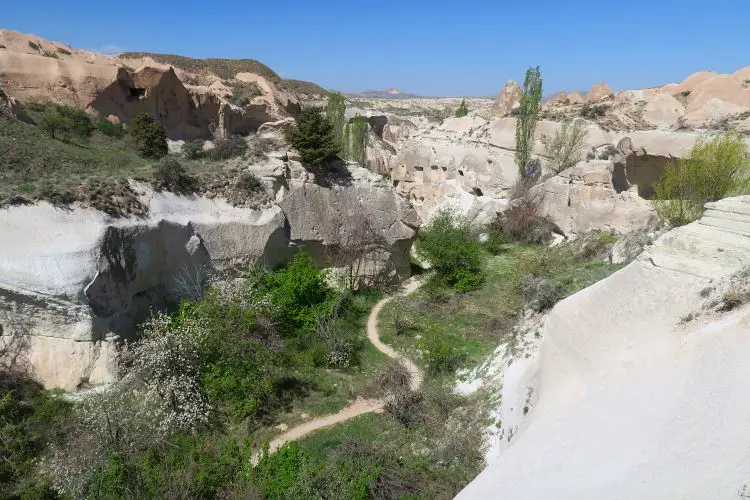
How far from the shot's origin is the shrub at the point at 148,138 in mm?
20688

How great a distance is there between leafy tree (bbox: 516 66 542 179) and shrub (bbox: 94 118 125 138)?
21642 millimetres

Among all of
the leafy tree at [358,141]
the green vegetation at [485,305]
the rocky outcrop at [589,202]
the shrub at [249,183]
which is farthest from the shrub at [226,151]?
the rocky outcrop at [589,202]

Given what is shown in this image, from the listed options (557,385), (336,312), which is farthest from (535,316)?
(336,312)

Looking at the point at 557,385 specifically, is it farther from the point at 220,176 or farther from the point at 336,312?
the point at 220,176

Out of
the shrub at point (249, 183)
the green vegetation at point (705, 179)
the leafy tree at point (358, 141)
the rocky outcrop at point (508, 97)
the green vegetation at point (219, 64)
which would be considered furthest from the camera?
the rocky outcrop at point (508, 97)

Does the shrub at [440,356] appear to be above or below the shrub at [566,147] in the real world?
below

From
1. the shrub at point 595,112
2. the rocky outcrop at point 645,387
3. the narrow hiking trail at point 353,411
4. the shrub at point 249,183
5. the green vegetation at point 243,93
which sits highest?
the green vegetation at point 243,93

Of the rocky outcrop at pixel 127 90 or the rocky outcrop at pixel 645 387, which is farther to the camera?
the rocky outcrop at pixel 127 90

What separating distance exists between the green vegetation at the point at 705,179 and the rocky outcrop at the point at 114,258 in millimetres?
10911

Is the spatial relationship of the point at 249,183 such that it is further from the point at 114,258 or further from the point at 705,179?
the point at 705,179

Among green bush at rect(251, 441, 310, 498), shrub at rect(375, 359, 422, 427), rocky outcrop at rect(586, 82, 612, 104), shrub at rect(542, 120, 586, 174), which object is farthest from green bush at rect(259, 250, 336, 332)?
rocky outcrop at rect(586, 82, 612, 104)

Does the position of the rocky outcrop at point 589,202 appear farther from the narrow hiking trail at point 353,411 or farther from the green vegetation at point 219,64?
the green vegetation at point 219,64

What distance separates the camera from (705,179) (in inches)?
525

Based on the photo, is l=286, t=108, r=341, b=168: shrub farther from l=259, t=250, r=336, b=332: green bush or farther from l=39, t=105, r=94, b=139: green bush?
l=39, t=105, r=94, b=139: green bush
